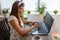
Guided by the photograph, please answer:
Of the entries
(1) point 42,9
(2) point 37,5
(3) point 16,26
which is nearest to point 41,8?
(1) point 42,9

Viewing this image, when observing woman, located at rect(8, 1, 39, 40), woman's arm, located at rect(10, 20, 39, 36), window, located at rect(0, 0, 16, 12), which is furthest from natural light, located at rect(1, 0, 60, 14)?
woman's arm, located at rect(10, 20, 39, 36)

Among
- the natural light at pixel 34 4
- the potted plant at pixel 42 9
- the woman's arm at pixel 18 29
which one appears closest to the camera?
the woman's arm at pixel 18 29

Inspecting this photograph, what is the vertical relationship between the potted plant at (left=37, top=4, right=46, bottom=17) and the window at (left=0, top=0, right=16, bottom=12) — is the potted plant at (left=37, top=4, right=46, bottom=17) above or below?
below

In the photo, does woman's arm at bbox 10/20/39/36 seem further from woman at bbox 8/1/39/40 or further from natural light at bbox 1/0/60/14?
natural light at bbox 1/0/60/14

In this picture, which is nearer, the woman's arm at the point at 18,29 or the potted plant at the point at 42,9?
the woman's arm at the point at 18,29

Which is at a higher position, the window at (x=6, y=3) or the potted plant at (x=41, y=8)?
the window at (x=6, y=3)

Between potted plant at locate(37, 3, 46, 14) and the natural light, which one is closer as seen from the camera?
potted plant at locate(37, 3, 46, 14)

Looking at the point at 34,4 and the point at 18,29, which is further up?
the point at 34,4

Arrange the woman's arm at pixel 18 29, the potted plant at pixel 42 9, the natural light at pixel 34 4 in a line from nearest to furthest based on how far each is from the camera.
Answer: the woman's arm at pixel 18 29, the potted plant at pixel 42 9, the natural light at pixel 34 4

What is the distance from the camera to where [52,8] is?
3.24 meters

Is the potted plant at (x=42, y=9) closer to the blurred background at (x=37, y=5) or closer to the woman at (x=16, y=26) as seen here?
the blurred background at (x=37, y=5)

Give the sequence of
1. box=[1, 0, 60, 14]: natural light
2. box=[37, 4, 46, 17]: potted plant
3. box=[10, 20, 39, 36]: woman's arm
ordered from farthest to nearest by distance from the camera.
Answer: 1. box=[1, 0, 60, 14]: natural light
2. box=[37, 4, 46, 17]: potted plant
3. box=[10, 20, 39, 36]: woman's arm

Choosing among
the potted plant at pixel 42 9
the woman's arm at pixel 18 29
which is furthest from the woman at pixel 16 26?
the potted plant at pixel 42 9

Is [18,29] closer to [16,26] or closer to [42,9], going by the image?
[16,26]
